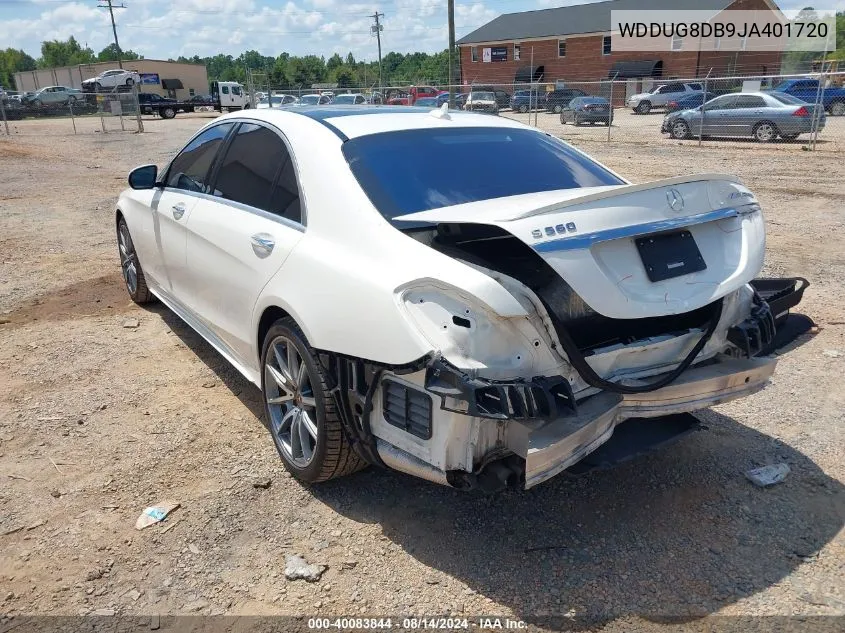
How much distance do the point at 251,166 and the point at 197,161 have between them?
2.86 ft

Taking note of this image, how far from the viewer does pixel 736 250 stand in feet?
9.55

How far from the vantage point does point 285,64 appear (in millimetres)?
75312

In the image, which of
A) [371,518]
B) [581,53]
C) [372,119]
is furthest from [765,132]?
[581,53]

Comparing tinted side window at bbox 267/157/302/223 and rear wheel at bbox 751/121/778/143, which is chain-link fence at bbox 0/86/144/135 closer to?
rear wheel at bbox 751/121/778/143

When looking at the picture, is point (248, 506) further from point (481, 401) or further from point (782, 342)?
point (782, 342)

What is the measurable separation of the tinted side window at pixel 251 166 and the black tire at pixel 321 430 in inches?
32.5

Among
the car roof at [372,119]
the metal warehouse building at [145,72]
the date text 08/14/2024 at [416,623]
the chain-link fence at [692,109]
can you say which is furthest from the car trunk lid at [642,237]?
the metal warehouse building at [145,72]

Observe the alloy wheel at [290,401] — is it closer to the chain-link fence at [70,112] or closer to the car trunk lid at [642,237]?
the car trunk lid at [642,237]

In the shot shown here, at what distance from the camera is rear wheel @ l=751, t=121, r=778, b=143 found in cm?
1847

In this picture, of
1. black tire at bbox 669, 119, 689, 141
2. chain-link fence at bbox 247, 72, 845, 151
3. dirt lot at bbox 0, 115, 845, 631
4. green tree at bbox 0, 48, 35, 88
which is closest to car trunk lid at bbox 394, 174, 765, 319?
dirt lot at bbox 0, 115, 845, 631

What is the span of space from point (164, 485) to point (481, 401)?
1.91 meters

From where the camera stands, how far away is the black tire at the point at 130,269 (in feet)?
19.0

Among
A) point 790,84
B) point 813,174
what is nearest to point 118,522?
point 813,174

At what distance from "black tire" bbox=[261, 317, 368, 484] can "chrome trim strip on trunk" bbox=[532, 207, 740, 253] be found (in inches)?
45.3
